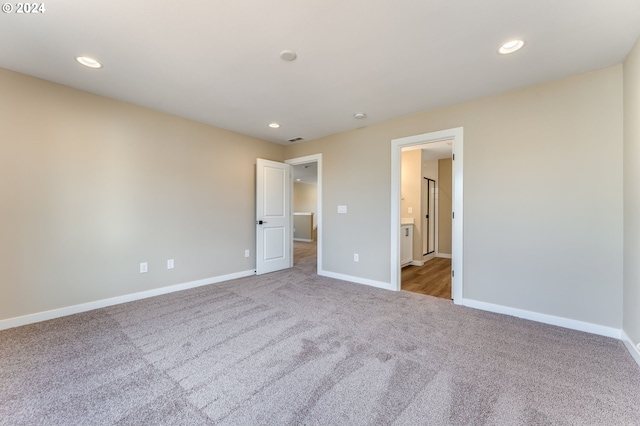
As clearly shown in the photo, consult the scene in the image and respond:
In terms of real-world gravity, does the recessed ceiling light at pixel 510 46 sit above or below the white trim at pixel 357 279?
above

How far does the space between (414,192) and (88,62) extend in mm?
5150

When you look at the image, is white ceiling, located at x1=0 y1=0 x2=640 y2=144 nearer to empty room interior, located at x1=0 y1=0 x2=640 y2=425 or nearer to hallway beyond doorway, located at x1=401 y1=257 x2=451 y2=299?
empty room interior, located at x1=0 y1=0 x2=640 y2=425

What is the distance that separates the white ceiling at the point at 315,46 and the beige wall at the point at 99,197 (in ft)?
1.17

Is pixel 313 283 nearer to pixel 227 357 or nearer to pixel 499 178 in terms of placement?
pixel 227 357

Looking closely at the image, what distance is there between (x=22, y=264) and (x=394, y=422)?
3522 millimetres

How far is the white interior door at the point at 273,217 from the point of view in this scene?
4.47 meters

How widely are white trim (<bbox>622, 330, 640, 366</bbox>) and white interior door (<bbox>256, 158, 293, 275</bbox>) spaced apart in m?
4.23

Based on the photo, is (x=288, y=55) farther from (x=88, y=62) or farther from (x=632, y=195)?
(x=632, y=195)

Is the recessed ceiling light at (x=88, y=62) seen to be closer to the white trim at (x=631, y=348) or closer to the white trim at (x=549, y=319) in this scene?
the white trim at (x=549, y=319)

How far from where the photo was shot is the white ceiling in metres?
1.65

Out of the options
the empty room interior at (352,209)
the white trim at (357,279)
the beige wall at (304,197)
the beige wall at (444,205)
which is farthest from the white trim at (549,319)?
the beige wall at (304,197)

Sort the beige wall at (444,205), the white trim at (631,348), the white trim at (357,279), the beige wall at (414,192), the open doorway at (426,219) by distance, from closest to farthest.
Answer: the white trim at (631,348) → the white trim at (357,279) → the open doorway at (426,219) → the beige wall at (414,192) → the beige wall at (444,205)

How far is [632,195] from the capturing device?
201 cm

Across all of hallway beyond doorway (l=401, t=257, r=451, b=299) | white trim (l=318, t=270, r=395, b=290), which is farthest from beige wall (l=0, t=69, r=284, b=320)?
hallway beyond doorway (l=401, t=257, r=451, b=299)
